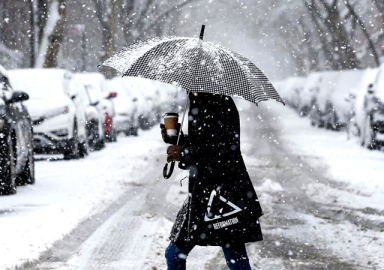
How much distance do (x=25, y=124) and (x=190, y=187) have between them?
260 inches

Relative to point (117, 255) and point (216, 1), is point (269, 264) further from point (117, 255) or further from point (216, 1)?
point (216, 1)

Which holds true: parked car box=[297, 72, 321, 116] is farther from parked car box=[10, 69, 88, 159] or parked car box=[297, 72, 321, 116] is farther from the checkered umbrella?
the checkered umbrella

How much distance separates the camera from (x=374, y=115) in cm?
1561

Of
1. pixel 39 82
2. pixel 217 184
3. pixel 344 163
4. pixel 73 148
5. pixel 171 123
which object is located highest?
pixel 171 123

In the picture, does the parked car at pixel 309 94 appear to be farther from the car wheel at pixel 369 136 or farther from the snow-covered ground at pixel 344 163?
the car wheel at pixel 369 136

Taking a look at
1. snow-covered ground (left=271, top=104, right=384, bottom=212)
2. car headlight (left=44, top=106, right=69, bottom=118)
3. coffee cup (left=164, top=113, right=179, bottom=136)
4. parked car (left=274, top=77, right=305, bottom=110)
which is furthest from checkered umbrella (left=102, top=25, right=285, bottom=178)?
parked car (left=274, top=77, right=305, bottom=110)

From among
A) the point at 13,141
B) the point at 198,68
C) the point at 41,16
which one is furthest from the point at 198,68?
the point at 41,16

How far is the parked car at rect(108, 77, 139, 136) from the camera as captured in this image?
21.0m

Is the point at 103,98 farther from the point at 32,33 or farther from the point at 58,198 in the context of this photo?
the point at 58,198

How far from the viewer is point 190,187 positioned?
4031mm

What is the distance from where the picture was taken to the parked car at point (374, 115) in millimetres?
15500

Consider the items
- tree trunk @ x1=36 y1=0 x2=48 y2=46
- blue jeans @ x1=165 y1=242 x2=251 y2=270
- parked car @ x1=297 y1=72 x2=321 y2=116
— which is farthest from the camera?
parked car @ x1=297 y1=72 x2=321 y2=116

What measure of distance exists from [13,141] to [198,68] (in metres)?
5.80

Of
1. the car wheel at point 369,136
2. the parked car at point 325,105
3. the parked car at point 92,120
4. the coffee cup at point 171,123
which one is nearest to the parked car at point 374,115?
the car wheel at point 369,136
